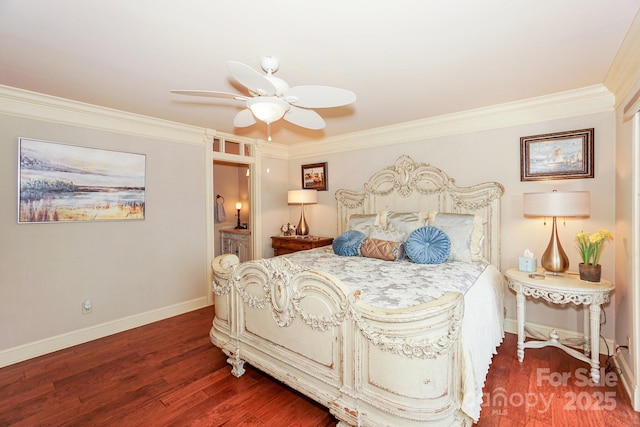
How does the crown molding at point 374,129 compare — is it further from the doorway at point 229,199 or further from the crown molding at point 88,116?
the doorway at point 229,199

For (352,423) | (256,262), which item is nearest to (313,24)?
(256,262)

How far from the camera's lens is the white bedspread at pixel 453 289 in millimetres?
1658

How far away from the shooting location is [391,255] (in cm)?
295

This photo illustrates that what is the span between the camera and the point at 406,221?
3.32 m

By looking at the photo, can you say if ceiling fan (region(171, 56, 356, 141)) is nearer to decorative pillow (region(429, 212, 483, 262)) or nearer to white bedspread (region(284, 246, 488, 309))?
white bedspread (region(284, 246, 488, 309))

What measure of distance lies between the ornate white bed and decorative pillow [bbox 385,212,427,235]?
0.68m

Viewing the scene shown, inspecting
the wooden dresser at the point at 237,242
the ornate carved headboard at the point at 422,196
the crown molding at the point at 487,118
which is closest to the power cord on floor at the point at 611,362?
the ornate carved headboard at the point at 422,196

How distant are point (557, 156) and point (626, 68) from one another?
86 centimetres

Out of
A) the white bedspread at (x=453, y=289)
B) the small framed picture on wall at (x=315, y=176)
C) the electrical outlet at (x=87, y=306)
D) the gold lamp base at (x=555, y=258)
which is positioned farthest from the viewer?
the small framed picture on wall at (x=315, y=176)

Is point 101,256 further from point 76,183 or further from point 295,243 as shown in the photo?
point 295,243

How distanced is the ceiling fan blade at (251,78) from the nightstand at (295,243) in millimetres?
2604

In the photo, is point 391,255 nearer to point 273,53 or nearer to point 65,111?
point 273,53

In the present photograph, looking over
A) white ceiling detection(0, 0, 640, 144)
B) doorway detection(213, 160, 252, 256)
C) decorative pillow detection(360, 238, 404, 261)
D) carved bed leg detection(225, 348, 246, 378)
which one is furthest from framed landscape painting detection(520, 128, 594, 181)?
doorway detection(213, 160, 252, 256)

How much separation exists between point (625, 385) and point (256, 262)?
9.38 feet
